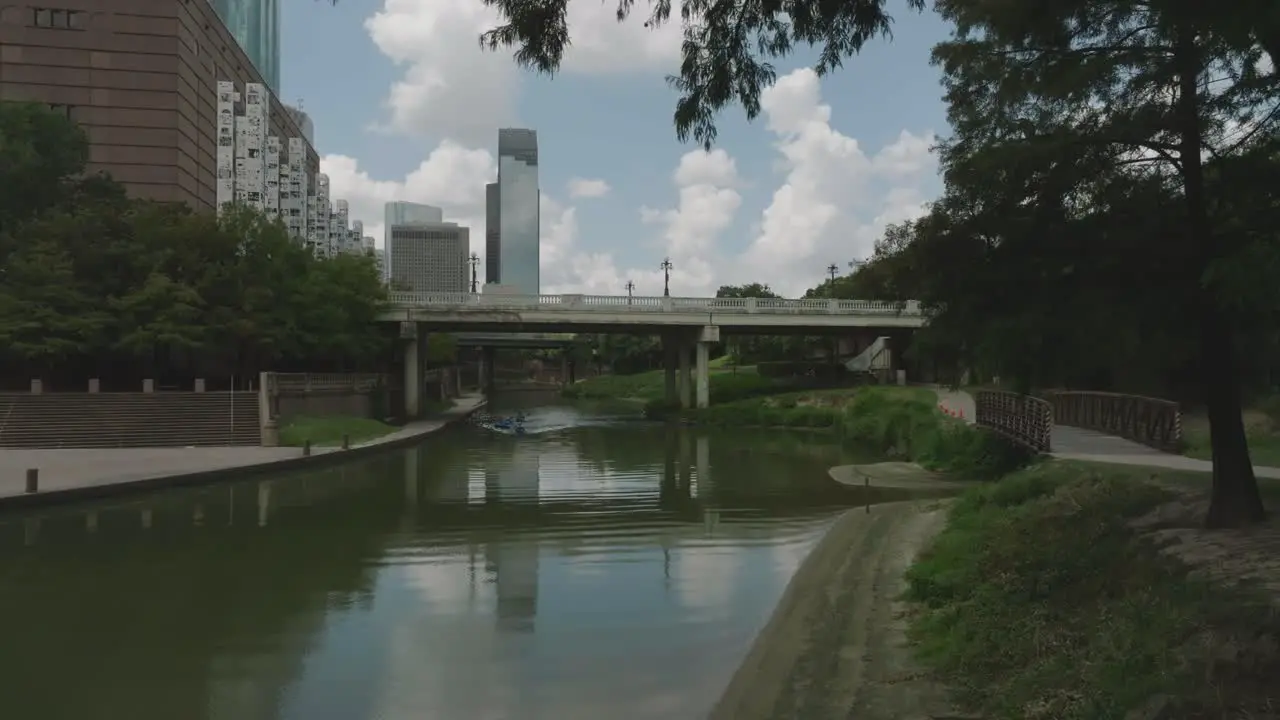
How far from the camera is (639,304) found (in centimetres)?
Result: 5231

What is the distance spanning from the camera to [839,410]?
150ft

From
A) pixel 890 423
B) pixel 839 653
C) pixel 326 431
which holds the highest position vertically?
pixel 890 423

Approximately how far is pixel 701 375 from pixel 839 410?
10.9 metres

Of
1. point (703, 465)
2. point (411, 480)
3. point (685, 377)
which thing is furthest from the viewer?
point (685, 377)

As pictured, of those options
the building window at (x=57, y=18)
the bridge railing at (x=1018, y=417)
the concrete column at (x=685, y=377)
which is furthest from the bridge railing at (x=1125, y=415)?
the building window at (x=57, y=18)

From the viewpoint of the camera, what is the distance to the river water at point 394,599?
7945 mm

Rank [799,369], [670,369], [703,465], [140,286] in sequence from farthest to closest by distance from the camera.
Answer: [799,369] → [670,369] → [140,286] → [703,465]

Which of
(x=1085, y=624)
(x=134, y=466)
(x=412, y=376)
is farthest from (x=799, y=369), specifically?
(x=1085, y=624)

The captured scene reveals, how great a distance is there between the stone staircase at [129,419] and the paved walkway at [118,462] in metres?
1.52

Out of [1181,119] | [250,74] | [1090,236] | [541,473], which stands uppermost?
[250,74]

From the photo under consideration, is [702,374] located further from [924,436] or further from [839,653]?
[839,653]

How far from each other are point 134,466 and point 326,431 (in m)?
9.65

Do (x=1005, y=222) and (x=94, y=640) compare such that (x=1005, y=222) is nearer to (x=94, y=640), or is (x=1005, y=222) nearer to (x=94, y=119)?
(x=94, y=640)

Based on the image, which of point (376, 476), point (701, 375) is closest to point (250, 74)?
point (701, 375)
